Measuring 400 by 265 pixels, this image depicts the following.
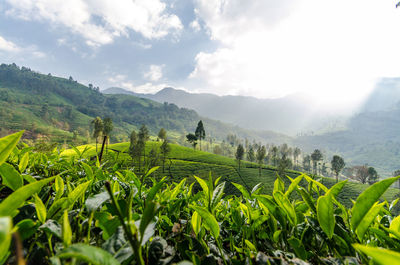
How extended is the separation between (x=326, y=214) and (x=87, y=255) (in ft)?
2.69

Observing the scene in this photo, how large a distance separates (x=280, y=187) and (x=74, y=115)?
194996mm

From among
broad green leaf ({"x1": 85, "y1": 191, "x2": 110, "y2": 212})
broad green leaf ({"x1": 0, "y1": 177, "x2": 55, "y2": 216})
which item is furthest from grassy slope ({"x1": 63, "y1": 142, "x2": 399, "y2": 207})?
broad green leaf ({"x1": 0, "y1": 177, "x2": 55, "y2": 216})

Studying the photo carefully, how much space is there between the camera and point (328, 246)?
0.90 m

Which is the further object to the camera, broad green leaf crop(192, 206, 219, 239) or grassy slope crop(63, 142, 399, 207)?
grassy slope crop(63, 142, 399, 207)

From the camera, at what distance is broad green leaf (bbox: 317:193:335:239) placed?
74 cm

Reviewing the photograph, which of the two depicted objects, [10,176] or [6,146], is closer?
[6,146]

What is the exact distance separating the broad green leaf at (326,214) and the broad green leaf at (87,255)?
75 centimetres

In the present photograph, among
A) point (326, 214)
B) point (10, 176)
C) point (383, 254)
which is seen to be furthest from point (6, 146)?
point (326, 214)

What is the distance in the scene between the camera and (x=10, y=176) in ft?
2.86

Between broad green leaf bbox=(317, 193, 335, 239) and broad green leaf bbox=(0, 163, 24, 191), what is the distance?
131 cm

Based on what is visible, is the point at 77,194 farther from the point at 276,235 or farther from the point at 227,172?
the point at 227,172

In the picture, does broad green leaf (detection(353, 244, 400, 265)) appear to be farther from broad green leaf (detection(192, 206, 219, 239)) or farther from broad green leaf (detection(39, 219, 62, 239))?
broad green leaf (detection(39, 219, 62, 239))

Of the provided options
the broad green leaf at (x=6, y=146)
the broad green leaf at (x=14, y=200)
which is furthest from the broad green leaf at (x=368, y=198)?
the broad green leaf at (x=6, y=146)

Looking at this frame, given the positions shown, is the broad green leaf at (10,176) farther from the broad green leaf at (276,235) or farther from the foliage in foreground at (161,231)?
the broad green leaf at (276,235)
